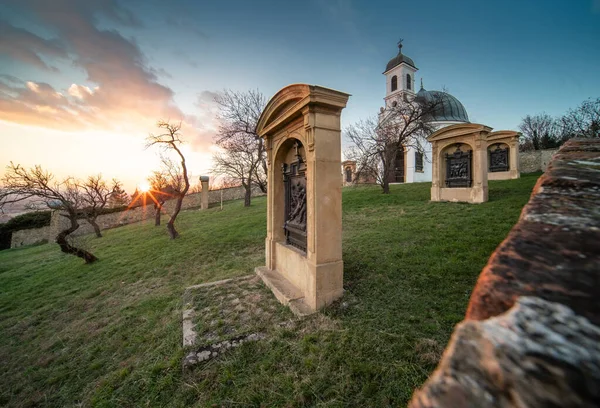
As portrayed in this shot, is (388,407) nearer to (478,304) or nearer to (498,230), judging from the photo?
(478,304)

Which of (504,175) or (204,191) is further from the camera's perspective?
(204,191)

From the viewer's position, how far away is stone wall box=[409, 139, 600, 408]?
359 millimetres

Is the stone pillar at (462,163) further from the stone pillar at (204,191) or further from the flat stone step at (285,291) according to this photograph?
the stone pillar at (204,191)

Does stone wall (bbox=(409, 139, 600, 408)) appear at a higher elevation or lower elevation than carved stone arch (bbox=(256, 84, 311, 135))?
lower

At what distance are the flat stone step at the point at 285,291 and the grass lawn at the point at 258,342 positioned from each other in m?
0.36

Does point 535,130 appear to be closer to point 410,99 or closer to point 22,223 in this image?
point 410,99

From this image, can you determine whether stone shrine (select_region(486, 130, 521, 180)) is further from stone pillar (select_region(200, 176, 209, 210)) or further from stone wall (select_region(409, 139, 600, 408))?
stone pillar (select_region(200, 176, 209, 210))

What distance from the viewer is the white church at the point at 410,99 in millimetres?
24031

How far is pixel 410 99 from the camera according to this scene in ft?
72.8

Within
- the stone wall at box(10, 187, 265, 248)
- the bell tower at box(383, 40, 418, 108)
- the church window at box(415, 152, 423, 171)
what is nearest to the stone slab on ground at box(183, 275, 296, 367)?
the stone wall at box(10, 187, 265, 248)

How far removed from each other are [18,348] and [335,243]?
6.29 m

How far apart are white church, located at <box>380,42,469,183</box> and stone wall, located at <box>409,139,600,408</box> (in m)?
23.5

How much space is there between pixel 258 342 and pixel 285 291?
119cm

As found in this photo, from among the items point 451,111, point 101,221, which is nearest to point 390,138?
point 451,111
